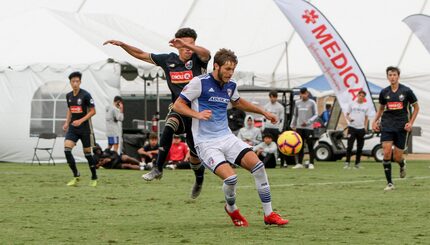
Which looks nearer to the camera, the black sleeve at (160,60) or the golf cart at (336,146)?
the black sleeve at (160,60)

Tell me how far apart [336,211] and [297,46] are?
29798 millimetres

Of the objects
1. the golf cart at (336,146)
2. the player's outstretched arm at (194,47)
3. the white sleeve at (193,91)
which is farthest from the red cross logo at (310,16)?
the white sleeve at (193,91)

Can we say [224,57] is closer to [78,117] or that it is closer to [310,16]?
[78,117]

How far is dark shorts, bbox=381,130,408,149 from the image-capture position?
16.9 m

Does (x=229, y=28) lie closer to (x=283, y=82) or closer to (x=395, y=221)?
(x=283, y=82)

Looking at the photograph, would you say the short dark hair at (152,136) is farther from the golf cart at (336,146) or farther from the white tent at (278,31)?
the white tent at (278,31)

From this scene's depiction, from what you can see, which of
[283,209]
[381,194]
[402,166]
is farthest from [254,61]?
[283,209]

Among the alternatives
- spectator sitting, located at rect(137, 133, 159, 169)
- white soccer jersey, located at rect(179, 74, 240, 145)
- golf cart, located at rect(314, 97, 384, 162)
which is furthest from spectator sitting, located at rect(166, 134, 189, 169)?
white soccer jersey, located at rect(179, 74, 240, 145)

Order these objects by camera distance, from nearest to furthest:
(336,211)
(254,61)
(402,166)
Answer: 1. (336,211)
2. (402,166)
3. (254,61)

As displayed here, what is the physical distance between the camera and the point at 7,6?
122ft

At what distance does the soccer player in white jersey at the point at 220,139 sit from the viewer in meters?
10.4

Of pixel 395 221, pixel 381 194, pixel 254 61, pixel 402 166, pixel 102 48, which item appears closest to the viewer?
pixel 395 221

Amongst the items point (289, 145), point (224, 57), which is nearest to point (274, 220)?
point (224, 57)

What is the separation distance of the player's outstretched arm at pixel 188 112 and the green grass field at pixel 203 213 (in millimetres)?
1133
